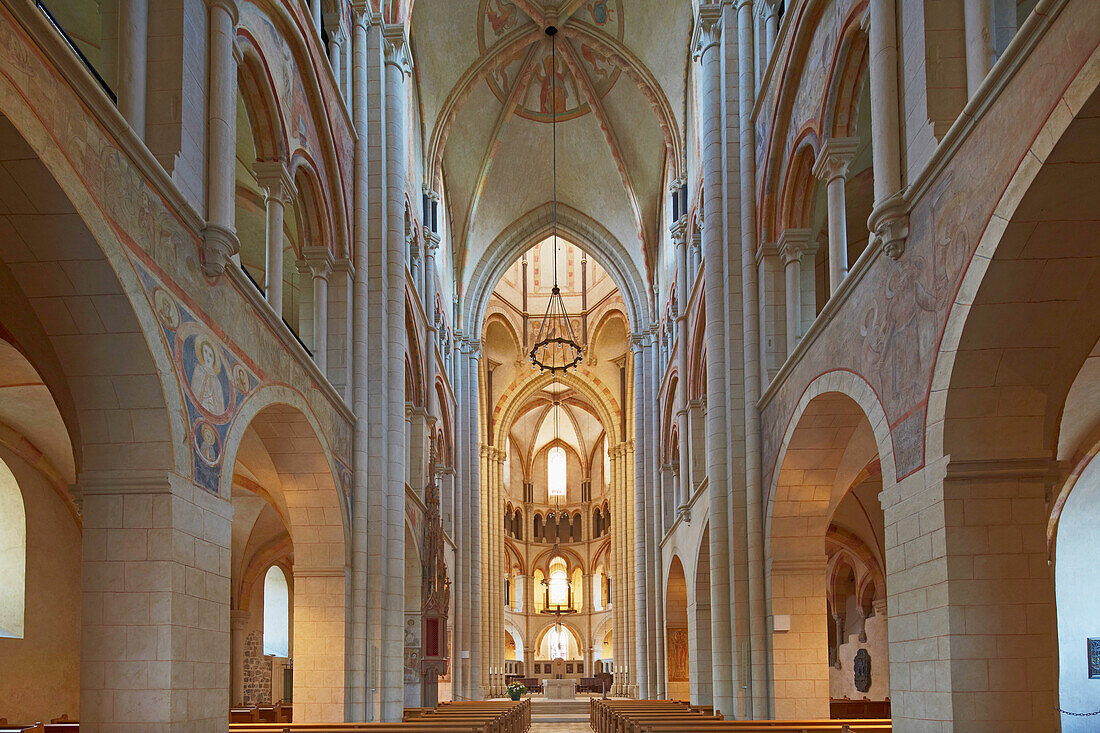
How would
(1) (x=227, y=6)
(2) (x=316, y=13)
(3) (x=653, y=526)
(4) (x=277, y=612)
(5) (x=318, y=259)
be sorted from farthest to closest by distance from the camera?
(3) (x=653, y=526) → (4) (x=277, y=612) → (5) (x=318, y=259) → (2) (x=316, y=13) → (1) (x=227, y=6)

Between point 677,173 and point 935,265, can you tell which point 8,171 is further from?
point 677,173

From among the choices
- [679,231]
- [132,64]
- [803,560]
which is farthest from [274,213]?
[679,231]

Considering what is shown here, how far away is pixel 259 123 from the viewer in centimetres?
1299

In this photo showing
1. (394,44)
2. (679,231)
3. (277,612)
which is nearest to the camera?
(394,44)

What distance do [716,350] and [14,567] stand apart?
11.8 m

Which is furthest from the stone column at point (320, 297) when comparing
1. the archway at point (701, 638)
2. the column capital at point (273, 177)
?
the archway at point (701, 638)

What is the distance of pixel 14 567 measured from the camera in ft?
56.1

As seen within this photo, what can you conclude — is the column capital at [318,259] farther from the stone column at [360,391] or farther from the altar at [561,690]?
the altar at [561,690]

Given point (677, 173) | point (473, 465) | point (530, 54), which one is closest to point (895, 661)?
point (677, 173)

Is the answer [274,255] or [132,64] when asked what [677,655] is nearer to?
[274,255]

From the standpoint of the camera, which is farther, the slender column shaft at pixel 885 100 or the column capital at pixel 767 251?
the column capital at pixel 767 251

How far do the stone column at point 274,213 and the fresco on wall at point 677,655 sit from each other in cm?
1914

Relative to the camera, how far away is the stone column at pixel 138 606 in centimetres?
823

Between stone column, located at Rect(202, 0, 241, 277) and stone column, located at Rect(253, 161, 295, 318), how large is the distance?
246 cm
